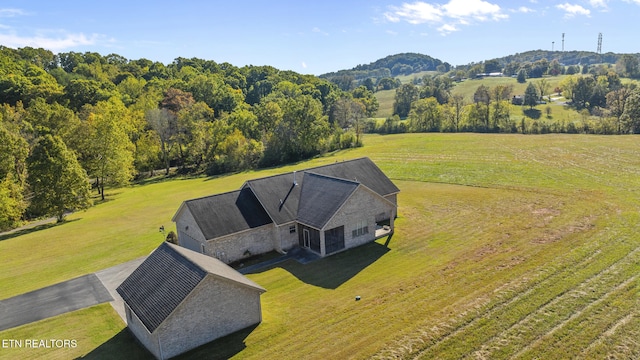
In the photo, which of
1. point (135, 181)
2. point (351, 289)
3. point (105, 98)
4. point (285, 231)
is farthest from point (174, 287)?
point (105, 98)

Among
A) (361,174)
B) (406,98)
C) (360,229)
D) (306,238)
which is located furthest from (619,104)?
(306,238)

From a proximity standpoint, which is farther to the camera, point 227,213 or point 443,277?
point 227,213

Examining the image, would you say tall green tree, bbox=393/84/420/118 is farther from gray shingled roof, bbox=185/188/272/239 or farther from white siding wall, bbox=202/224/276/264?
white siding wall, bbox=202/224/276/264

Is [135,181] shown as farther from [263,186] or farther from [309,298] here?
[309,298]

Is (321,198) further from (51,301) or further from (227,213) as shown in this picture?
(51,301)

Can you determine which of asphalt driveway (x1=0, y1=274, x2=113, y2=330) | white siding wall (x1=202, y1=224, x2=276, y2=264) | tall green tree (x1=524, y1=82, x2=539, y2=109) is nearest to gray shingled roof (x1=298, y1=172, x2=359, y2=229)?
white siding wall (x1=202, y1=224, x2=276, y2=264)

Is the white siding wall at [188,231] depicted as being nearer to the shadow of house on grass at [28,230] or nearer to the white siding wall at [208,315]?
the white siding wall at [208,315]
